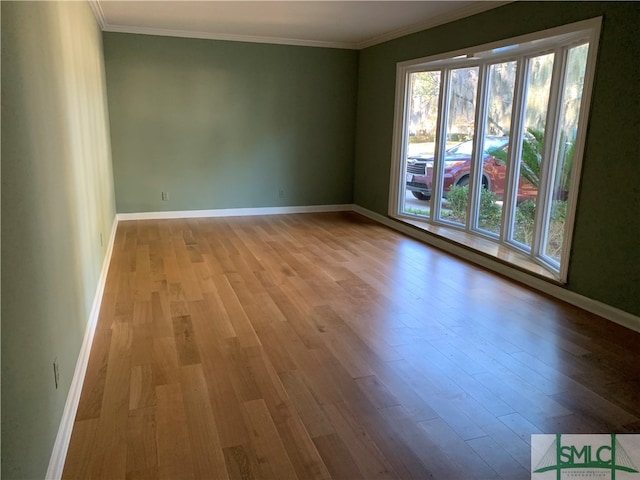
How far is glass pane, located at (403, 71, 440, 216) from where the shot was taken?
584 centimetres

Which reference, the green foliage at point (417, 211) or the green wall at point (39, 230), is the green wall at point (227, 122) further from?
the green wall at point (39, 230)

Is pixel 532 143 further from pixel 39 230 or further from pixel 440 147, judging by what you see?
pixel 39 230

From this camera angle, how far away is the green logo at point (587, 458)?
6.59 feet

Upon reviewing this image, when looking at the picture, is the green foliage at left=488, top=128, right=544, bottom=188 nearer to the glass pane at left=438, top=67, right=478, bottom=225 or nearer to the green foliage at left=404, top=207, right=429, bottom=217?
the glass pane at left=438, top=67, right=478, bottom=225

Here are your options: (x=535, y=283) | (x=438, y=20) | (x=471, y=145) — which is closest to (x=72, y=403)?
(x=535, y=283)

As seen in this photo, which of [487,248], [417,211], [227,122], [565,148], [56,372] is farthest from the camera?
[227,122]

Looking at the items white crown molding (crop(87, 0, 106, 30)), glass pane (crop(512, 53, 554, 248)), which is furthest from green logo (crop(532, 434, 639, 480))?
white crown molding (crop(87, 0, 106, 30))

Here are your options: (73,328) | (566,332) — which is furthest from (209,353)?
(566,332)

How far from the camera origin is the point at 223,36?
251 inches

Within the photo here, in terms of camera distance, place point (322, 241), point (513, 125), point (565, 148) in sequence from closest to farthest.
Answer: point (565, 148)
point (513, 125)
point (322, 241)

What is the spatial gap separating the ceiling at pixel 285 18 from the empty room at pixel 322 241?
0.06m

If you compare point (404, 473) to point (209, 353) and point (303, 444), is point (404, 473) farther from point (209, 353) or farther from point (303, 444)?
point (209, 353)

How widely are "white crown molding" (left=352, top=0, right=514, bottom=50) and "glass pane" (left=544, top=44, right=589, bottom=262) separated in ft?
2.73

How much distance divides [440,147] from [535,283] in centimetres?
219
